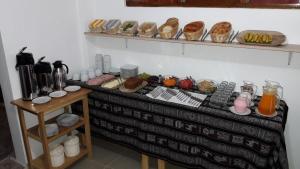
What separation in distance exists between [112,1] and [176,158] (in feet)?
5.18

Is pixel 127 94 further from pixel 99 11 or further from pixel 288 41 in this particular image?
pixel 288 41

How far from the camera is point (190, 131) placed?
1.82 meters

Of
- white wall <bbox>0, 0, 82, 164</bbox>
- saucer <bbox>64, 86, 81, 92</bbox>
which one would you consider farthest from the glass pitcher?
white wall <bbox>0, 0, 82, 164</bbox>

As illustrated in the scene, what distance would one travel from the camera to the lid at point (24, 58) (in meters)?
1.97

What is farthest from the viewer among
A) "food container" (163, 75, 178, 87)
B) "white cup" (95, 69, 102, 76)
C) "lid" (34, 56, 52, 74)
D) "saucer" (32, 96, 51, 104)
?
"white cup" (95, 69, 102, 76)

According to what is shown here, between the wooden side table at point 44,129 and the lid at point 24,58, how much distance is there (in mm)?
309

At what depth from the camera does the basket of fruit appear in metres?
1.65

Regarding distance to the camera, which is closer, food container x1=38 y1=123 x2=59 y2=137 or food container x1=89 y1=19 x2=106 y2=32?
food container x1=38 y1=123 x2=59 y2=137

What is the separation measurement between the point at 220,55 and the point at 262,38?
406 millimetres

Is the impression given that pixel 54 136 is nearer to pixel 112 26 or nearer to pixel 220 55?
pixel 112 26

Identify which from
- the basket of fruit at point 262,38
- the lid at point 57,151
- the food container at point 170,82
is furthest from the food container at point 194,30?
the lid at point 57,151

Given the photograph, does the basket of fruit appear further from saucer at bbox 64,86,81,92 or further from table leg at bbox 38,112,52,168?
table leg at bbox 38,112,52,168

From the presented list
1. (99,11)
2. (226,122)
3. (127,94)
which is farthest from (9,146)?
(226,122)

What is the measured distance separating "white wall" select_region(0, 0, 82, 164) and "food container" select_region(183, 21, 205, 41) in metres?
1.21
